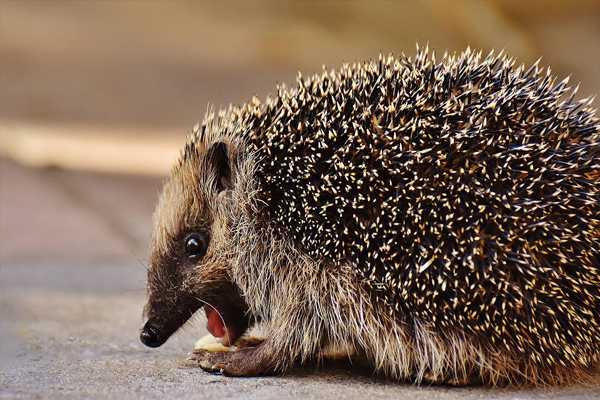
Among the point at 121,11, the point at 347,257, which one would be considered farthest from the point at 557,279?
the point at 121,11

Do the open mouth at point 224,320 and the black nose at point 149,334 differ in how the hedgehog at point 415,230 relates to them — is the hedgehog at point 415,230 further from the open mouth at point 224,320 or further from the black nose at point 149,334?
the open mouth at point 224,320

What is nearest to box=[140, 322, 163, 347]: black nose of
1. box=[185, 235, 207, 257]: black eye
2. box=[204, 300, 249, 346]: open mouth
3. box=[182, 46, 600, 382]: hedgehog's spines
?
box=[204, 300, 249, 346]: open mouth

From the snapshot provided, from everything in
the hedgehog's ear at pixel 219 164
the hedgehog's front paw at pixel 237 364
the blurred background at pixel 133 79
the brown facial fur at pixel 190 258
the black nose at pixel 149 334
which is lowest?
the hedgehog's front paw at pixel 237 364

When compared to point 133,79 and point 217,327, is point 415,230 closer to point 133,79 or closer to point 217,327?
point 217,327

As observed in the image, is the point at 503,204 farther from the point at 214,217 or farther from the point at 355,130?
the point at 214,217

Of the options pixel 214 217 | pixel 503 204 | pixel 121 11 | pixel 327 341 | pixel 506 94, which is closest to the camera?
pixel 503 204

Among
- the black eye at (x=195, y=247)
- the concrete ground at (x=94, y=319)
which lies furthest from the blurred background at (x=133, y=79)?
the black eye at (x=195, y=247)

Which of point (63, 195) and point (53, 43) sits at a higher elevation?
point (53, 43)
